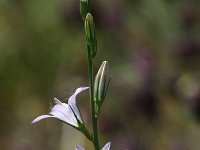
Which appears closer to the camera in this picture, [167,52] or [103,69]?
[103,69]

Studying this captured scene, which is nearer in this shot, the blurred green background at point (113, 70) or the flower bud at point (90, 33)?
the flower bud at point (90, 33)

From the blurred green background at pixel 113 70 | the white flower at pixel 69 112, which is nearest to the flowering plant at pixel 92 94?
the white flower at pixel 69 112

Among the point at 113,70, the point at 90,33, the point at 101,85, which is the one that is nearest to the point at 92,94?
the point at 101,85

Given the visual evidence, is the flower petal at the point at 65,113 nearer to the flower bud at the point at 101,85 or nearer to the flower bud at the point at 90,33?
the flower bud at the point at 101,85

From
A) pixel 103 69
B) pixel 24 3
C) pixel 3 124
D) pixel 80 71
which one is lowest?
pixel 3 124

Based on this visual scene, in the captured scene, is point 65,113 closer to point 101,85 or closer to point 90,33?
point 101,85

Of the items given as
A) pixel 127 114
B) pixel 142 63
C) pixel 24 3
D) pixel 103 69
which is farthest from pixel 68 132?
pixel 103 69

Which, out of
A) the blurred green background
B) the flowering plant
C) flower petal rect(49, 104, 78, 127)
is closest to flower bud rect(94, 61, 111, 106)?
the flowering plant

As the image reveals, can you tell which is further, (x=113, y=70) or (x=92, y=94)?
(x=113, y=70)

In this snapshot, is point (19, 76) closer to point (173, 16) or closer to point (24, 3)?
point (24, 3)
